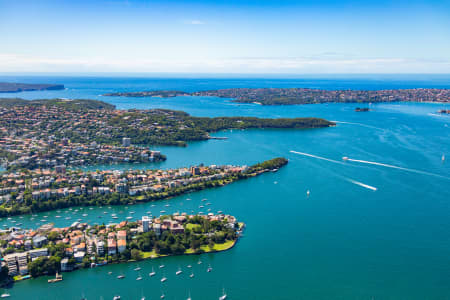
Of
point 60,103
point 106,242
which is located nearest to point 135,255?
point 106,242

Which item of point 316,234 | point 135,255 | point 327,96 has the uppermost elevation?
point 327,96

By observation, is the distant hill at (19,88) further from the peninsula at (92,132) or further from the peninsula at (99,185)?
the peninsula at (99,185)

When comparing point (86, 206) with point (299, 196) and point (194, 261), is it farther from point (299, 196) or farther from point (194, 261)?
point (299, 196)

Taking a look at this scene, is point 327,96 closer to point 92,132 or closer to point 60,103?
point 60,103

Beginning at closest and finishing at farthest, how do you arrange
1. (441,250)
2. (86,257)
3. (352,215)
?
(86,257), (441,250), (352,215)

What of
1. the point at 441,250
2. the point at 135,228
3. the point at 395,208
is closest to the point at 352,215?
the point at 395,208

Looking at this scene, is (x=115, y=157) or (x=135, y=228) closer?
(x=135, y=228)

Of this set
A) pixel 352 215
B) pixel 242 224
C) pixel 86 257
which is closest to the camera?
pixel 86 257

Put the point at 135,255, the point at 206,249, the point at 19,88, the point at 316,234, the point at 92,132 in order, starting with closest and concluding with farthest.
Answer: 1. the point at 135,255
2. the point at 206,249
3. the point at 316,234
4. the point at 92,132
5. the point at 19,88
